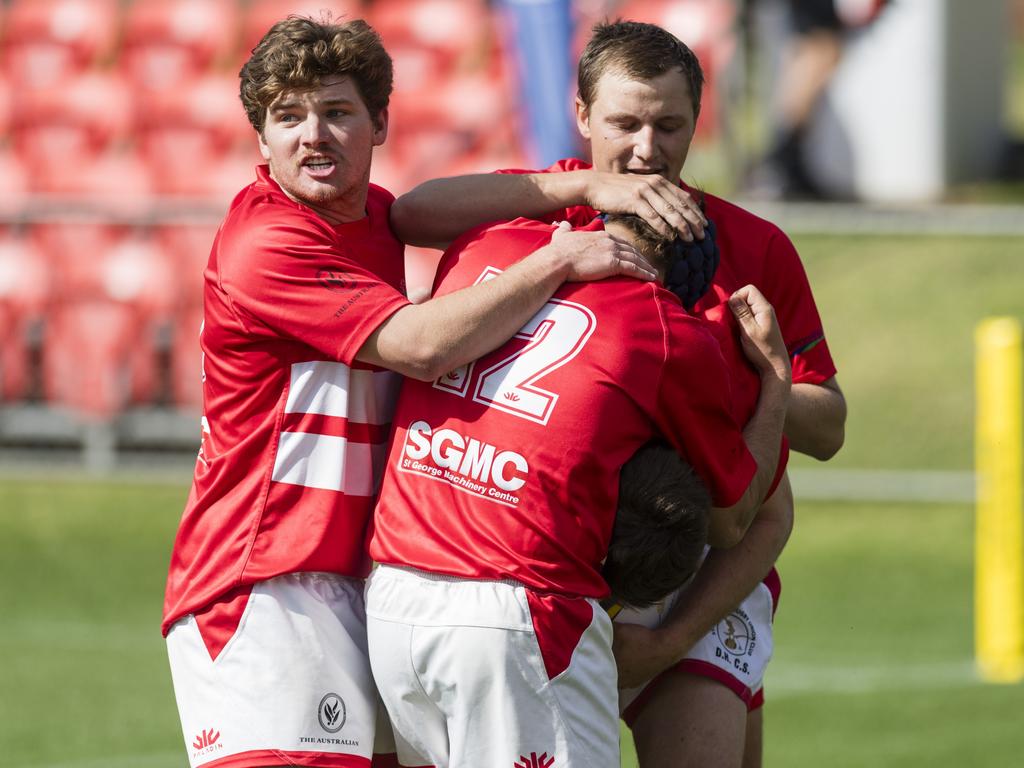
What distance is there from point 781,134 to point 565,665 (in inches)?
421

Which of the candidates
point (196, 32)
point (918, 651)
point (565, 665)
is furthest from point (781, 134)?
point (565, 665)

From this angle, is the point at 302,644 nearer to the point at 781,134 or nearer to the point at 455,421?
the point at 455,421

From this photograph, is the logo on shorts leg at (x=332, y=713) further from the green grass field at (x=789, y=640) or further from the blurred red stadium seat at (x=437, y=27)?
the blurred red stadium seat at (x=437, y=27)

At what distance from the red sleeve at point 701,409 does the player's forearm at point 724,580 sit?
40 cm

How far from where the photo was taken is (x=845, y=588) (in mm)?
9586

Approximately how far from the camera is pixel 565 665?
3.55 meters

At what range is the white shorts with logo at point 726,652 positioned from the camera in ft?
13.5

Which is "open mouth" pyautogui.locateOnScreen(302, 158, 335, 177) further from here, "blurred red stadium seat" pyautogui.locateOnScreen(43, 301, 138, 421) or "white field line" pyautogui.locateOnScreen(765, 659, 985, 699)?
"blurred red stadium seat" pyautogui.locateOnScreen(43, 301, 138, 421)

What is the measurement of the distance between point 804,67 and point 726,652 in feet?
33.0

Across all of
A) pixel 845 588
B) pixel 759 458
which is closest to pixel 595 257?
pixel 759 458

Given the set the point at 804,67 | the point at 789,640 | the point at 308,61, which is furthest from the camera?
the point at 804,67

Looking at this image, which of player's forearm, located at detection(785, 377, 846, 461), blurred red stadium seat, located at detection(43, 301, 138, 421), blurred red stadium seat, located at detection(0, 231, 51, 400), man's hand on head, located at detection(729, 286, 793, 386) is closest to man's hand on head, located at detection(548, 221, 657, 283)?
man's hand on head, located at detection(729, 286, 793, 386)

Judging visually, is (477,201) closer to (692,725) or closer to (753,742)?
(692,725)

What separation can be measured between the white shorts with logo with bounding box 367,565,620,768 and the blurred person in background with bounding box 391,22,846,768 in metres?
0.33
